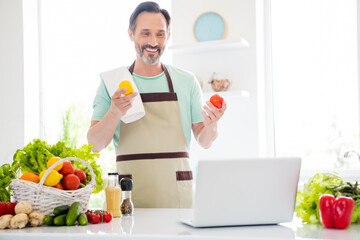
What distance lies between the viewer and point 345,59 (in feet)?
12.4

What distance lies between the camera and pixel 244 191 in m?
1.61

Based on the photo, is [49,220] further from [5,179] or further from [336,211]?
[336,211]

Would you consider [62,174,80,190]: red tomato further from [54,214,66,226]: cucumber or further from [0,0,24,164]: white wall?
[0,0,24,164]: white wall

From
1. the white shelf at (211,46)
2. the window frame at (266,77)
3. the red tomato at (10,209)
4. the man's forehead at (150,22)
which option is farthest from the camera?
the window frame at (266,77)

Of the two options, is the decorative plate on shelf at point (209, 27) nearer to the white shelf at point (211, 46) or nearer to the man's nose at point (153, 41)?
the white shelf at point (211, 46)

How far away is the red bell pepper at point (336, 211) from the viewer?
5.15 ft

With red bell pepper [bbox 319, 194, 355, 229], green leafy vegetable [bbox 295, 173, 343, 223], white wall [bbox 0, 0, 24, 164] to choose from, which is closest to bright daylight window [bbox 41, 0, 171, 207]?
white wall [bbox 0, 0, 24, 164]

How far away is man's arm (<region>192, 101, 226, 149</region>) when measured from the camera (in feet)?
7.78

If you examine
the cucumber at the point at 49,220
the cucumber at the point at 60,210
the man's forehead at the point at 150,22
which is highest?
the man's forehead at the point at 150,22

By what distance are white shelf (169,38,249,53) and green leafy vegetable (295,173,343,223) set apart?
201 cm

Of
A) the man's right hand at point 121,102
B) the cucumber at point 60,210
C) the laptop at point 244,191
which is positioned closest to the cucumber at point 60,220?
the cucumber at point 60,210

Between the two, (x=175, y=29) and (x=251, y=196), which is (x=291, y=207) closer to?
(x=251, y=196)

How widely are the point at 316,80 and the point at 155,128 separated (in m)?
1.74

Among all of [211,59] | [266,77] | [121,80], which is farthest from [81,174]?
[266,77]
